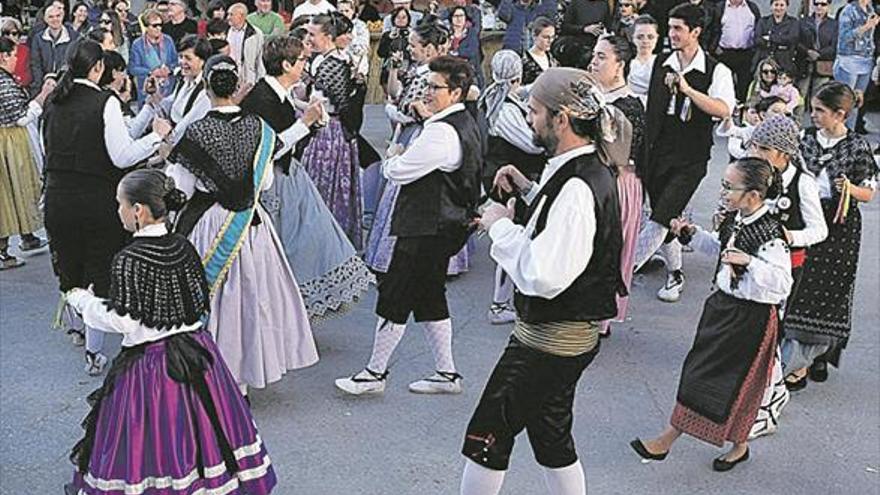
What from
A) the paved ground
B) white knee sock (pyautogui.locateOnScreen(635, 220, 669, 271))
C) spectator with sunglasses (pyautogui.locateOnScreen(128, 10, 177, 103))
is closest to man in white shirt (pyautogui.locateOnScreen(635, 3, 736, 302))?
white knee sock (pyautogui.locateOnScreen(635, 220, 669, 271))

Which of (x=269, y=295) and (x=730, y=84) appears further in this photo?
(x=730, y=84)

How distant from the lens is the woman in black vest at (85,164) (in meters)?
4.33

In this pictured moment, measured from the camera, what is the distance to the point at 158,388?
3154 millimetres

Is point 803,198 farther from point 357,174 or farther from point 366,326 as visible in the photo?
point 357,174

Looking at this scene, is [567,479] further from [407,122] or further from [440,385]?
[407,122]

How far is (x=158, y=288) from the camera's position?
3172 mm

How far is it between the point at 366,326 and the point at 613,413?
1.55 meters

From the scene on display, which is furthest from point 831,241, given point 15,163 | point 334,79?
point 15,163

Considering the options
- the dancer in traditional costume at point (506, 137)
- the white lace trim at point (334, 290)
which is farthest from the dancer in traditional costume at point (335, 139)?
the white lace trim at point (334, 290)

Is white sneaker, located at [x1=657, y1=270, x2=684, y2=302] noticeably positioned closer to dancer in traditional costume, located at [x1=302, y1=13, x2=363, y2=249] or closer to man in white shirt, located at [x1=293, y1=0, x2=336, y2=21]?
dancer in traditional costume, located at [x1=302, y1=13, x2=363, y2=249]

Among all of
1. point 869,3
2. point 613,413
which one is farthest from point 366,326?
point 869,3

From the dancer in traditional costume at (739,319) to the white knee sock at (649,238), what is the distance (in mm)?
1755

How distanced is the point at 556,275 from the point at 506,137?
2.73 meters

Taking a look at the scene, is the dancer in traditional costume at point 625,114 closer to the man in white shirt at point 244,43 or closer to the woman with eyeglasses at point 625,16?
the man in white shirt at point 244,43
